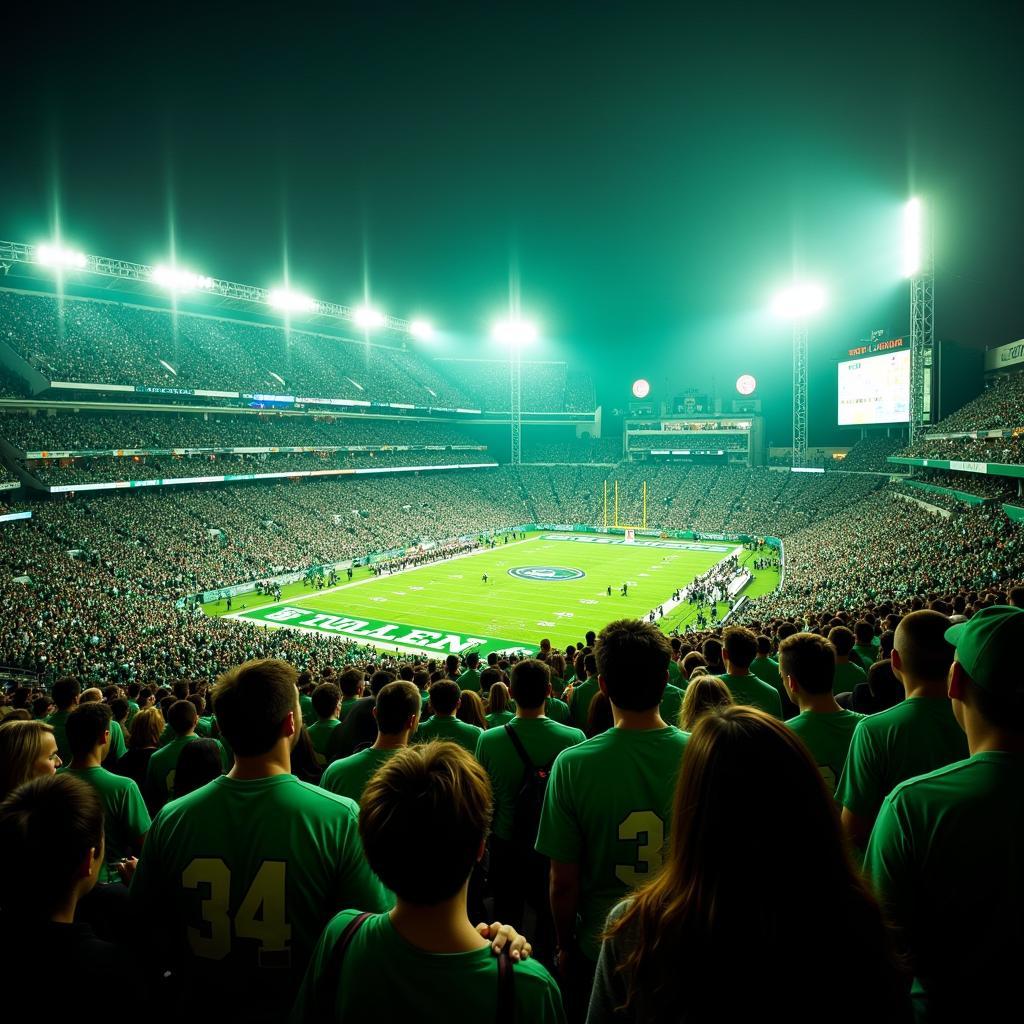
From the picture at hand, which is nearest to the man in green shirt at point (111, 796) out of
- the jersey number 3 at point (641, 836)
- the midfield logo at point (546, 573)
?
the jersey number 3 at point (641, 836)

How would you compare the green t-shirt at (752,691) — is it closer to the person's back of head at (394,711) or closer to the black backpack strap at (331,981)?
the person's back of head at (394,711)

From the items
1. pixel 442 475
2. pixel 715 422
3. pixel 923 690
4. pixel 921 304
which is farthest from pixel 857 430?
pixel 923 690

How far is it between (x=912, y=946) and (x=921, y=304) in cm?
4914

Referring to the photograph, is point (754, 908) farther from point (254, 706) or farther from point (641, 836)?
point (254, 706)

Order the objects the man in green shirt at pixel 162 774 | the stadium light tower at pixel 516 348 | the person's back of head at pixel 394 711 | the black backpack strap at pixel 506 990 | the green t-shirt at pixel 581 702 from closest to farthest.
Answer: the black backpack strap at pixel 506 990
the person's back of head at pixel 394 711
the man in green shirt at pixel 162 774
the green t-shirt at pixel 581 702
the stadium light tower at pixel 516 348

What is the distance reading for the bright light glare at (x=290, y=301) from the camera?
6988 cm

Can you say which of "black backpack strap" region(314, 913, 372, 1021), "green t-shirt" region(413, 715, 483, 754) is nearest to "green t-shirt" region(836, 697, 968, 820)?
"black backpack strap" region(314, 913, 372, 1021)

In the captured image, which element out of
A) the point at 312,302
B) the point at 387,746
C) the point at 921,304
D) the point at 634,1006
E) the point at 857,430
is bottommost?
the point at 387,746

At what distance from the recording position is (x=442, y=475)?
75.0 metres

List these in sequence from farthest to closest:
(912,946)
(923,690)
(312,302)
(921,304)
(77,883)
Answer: (312,302)
(921,304)
(923,690)
(77,883)
(912,946)

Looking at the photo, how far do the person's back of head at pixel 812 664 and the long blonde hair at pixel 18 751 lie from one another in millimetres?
4799

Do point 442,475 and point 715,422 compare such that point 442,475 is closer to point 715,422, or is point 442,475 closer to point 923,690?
point 715,422

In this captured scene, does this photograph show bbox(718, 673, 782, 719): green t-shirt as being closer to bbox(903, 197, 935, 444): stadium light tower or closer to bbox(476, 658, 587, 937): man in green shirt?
bbox(476, 658, 587, 937): man in green shirt

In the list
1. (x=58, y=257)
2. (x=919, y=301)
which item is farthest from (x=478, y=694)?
(x=58, y=257)
